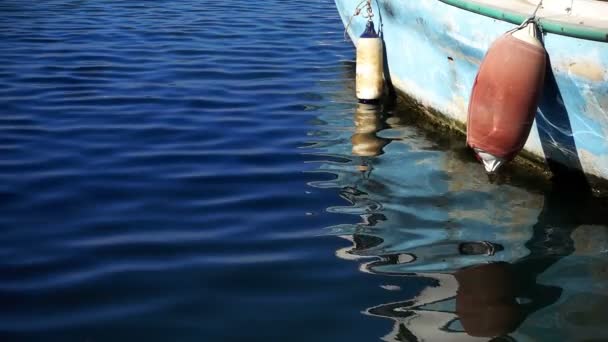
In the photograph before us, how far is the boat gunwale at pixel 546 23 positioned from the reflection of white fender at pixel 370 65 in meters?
1.79

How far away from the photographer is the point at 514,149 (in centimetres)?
580

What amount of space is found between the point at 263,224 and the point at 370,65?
3.16 meters

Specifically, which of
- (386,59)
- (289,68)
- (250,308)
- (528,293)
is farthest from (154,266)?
(289,68)

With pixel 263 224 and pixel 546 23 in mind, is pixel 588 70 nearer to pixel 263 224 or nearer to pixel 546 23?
pixel 546 23

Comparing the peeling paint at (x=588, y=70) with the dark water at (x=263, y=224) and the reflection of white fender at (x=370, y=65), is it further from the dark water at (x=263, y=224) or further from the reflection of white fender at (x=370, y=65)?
the reflection of white fender at (x=370, y=65)

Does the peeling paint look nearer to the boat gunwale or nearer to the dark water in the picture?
the boat gunwale

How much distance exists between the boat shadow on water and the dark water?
0.01 m

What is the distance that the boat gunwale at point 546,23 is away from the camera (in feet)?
17.4

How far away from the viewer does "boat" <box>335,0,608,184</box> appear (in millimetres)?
5500

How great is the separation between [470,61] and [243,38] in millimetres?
5673

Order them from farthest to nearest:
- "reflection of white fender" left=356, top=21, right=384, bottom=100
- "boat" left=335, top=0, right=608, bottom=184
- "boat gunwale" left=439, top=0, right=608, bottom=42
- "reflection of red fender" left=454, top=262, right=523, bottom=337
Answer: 1. "reflection of white fender" left=356, top=21, right=384, bottom=100
2. "boat" left=335, top=0, right=608, bottom=184
3. "boat gunwale" left=439, top=0, right=608, bottom=42
4. "reflection of red fender" left=454, top=262, right=523, bottom=337

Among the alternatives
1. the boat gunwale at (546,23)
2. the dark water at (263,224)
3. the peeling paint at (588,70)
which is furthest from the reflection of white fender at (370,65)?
the peeling paint at (588,70)

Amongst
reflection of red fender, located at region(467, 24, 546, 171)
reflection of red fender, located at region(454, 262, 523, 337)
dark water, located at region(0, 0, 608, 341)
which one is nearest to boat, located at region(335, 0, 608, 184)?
reflection of red fender, located at region(467, 24, 546, 171)

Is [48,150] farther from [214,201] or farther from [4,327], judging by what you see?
[4,327]
